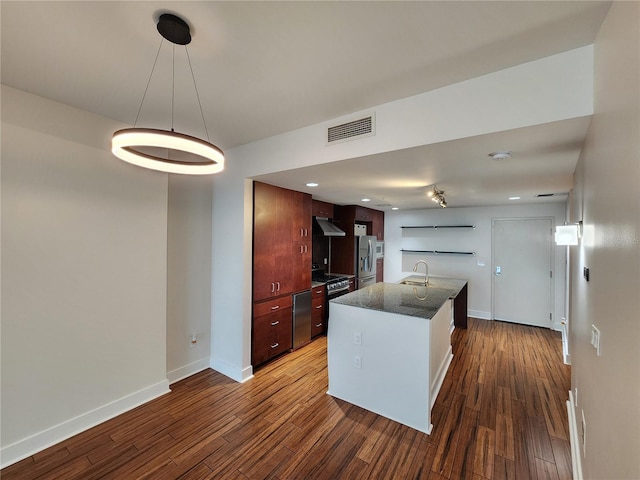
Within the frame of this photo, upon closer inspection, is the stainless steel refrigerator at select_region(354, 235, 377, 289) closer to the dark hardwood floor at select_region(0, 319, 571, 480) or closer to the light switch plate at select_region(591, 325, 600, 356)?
the dark hardwood floor at select_region(0, 319, 571, 480)

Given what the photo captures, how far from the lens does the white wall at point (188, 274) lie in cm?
305

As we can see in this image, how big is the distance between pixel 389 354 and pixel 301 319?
5.67 ft

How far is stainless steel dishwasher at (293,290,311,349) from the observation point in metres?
3.83

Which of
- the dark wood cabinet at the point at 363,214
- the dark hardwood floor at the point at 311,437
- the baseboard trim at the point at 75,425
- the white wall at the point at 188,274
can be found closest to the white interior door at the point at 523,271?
the dark hardwood floor at the point at 311,437

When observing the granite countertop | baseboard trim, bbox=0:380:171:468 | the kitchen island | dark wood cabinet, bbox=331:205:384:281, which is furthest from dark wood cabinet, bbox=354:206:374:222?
baseboard trim, bbox=0:380:171:468

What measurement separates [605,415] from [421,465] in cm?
130

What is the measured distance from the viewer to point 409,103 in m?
1.94

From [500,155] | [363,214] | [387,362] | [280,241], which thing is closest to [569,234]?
[500,155]

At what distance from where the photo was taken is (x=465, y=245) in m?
5.60

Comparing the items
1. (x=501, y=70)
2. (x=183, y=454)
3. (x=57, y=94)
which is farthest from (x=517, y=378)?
(x=57, y=94)

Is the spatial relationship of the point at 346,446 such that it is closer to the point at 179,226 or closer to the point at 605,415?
the point at 605,415

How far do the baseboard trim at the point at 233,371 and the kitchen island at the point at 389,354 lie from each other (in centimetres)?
103

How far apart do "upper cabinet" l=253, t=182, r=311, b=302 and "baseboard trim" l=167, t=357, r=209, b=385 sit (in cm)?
111

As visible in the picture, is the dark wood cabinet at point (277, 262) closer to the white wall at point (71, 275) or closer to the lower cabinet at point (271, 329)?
the lower cabinet at point (271, 329)
